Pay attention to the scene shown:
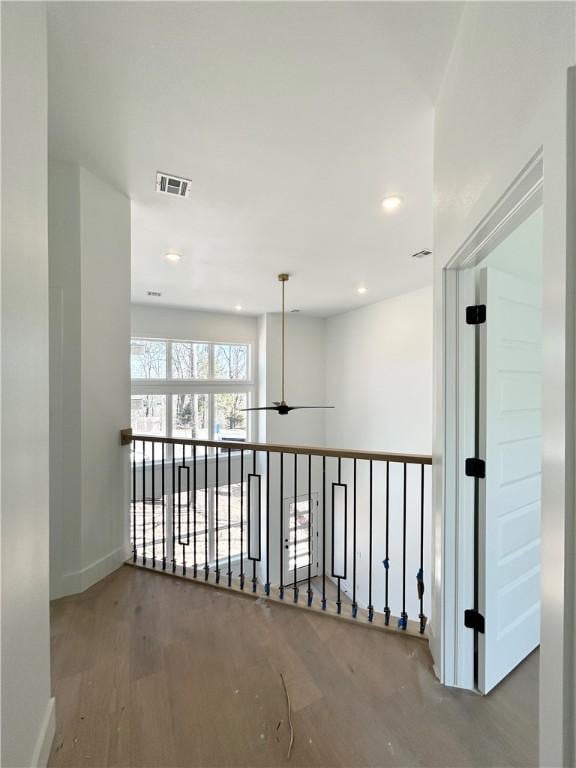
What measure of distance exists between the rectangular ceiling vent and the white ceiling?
50 mm

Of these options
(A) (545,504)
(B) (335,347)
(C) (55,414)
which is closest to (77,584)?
(C) (55,414)

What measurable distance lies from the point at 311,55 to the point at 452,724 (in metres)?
2.77

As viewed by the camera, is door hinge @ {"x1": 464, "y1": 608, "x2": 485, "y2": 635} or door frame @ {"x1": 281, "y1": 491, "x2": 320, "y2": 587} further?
door frame @ {"x1": 281, "y1": 491, "x2": 320, "y2": 587}

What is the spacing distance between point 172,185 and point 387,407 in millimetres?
4271

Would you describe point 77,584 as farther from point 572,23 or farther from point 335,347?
point 335,347

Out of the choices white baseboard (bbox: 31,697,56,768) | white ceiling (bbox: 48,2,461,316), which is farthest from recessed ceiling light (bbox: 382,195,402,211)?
white baseboard (bbox: 31,697,56,768)

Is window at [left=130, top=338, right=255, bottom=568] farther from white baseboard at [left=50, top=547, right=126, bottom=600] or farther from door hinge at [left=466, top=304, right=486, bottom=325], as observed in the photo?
door hinge at [left=466, top=304, right=486, bottom=325]

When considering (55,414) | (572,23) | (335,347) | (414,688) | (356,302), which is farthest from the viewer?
(335,347)

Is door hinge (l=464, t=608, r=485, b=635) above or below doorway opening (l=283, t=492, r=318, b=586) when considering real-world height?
above

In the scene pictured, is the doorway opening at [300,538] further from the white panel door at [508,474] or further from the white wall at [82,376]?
the white panel door at [508,474]

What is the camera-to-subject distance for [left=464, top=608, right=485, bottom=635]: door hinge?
1.56m

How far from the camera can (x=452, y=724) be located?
138cm

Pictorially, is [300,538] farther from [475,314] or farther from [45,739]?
[475,314]

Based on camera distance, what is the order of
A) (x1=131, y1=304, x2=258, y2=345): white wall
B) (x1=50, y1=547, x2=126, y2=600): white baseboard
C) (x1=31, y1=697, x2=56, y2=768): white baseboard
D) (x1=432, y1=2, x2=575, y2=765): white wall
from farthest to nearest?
1. (x1=131, y1=304, x2=258, y2=345): white wall
2. (x1=50, y1=547, x2=126, y2=600): white baseboard
3. (x1=31, y1=697, x2=56, y2=768): white baseboard
4. (x1=432, y1=2, x2=575, y2=765): white wall
